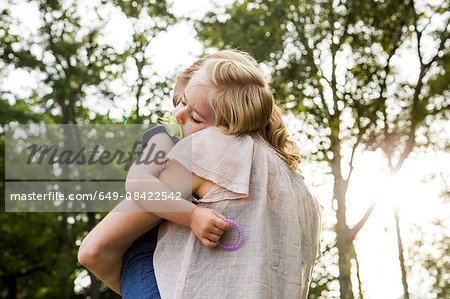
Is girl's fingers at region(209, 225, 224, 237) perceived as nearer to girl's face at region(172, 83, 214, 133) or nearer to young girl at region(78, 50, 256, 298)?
young girl at region(78, 50, 256, 298)

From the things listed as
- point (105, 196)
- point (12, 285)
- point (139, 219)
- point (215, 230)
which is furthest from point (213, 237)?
point (12, 285)

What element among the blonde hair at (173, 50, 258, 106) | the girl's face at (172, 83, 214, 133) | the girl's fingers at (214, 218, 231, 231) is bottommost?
the girl's fingers at (214, 218, 231, 231)

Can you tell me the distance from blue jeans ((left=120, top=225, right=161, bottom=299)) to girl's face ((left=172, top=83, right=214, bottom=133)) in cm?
42

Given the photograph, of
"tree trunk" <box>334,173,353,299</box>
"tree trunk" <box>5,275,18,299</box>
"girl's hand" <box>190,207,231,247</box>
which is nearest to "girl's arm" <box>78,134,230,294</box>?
"girl's hand" <box>190,207,231,247</box>

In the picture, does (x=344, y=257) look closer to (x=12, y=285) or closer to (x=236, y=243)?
(x=236, y=243)

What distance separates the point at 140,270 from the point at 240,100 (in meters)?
0.68

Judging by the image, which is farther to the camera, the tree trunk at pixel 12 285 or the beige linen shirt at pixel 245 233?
the tree trunk at pixel 12 285

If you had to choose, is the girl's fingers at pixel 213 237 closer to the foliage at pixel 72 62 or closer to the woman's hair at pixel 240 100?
the woman's hair at pixel 240 100

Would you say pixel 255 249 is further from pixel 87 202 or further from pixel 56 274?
pixel 56 274

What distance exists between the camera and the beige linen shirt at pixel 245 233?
1658 millimetres

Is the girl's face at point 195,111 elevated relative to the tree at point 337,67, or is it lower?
lower

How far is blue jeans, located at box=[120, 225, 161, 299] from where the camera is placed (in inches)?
68.5

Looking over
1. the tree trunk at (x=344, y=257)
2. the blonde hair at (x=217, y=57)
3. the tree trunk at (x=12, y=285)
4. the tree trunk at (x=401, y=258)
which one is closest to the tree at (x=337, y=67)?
the tree trunk at (x=344, y=257)

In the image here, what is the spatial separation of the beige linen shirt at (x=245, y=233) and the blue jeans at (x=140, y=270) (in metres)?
0.06
